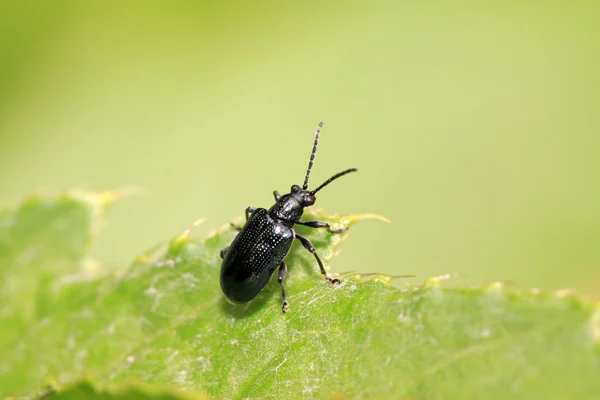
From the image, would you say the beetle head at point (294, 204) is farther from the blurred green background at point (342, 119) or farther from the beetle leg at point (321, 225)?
the blurred green background at point (342, 119)

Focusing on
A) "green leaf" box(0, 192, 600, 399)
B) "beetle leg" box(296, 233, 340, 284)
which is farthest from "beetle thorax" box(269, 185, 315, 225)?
"green leaf" box(0, 192, 600, 399)

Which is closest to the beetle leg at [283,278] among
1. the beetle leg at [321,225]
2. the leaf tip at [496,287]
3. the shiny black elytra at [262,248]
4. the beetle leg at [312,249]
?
the shiny black elytra at [262,248]

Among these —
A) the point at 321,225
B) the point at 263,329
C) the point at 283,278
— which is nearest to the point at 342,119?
the point at 321,225

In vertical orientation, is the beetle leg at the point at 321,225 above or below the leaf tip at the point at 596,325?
above

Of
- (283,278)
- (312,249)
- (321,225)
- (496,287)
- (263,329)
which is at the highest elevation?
(321,225)

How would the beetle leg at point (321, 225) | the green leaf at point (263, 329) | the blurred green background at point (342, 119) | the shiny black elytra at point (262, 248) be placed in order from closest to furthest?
the green leaf at point (263, 329) → the shiny black elytra at point (262, 248) → the beetle leg at point (321, 225) → the blurred green background at point (342, 119)

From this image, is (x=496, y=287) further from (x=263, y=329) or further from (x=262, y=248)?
(x=262, y=248)

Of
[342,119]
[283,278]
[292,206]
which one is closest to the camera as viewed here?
[283,278]
